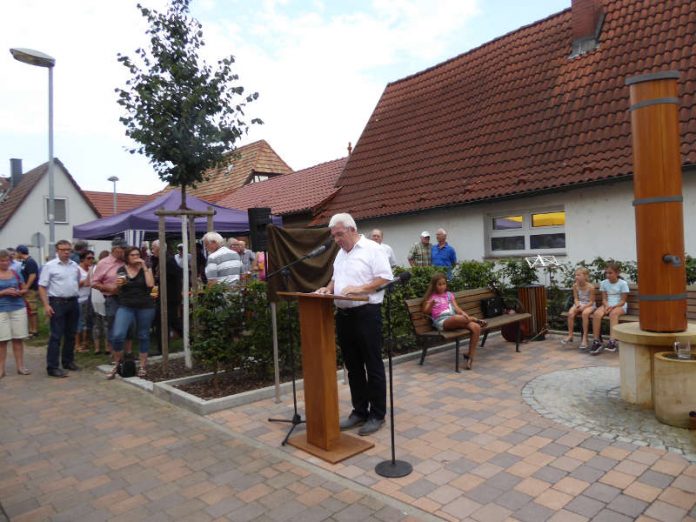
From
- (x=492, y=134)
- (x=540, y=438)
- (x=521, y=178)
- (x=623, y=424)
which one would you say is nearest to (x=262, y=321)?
(x=540, y=438)

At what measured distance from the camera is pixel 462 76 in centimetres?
1392

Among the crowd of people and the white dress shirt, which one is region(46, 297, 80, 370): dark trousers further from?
the white dress shirt

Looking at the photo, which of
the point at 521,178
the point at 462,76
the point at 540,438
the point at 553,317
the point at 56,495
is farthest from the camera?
the point at 462,76

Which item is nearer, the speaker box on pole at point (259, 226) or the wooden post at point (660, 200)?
the wooden post at point (660, 200)

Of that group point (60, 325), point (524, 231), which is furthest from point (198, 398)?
point (524, 231)

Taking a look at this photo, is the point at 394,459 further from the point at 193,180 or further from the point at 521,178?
the point at 521,178

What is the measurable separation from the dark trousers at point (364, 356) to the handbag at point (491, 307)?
359 centimetres

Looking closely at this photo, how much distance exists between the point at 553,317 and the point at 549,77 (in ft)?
18.4

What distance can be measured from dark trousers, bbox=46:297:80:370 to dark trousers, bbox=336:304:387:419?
4.64 metres

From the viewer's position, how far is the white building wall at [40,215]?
30.8 m

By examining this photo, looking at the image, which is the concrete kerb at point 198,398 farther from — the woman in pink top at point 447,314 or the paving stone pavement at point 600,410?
the paving stone pavement at point 600,410

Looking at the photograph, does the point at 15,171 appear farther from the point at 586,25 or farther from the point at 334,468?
the point at 334,468

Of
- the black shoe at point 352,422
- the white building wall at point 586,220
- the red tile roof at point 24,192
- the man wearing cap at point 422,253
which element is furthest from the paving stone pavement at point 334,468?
the red tile roof at point 24,192

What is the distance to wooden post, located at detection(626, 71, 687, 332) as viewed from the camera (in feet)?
15.0
